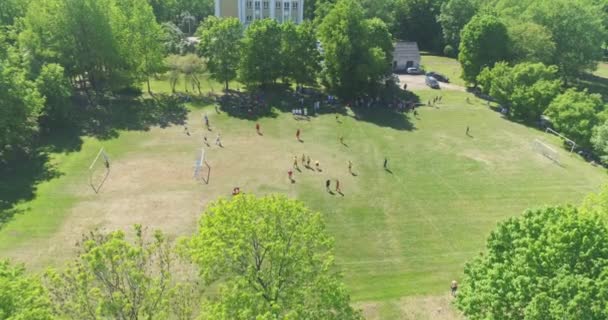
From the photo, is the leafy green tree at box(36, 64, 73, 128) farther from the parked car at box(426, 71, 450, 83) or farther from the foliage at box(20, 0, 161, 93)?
the parked car at box(426, 71, 450, 83)

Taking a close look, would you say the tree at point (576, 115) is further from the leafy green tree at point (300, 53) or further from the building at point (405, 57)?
the building at point (405, 57)

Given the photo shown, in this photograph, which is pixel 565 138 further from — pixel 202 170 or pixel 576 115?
pixel 202 170

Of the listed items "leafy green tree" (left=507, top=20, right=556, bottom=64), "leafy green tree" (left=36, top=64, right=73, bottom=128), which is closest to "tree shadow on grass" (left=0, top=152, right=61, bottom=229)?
"leafy green tree" (left=36, top=64, right=73, bottom=128)

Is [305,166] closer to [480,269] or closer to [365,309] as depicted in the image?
[365,309]

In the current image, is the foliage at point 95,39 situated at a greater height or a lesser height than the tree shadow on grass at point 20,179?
greater

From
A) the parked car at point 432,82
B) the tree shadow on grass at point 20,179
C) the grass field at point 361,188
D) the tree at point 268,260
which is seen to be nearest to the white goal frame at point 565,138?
the grass field at point 361,188

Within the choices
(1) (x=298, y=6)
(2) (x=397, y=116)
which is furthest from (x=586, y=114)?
(1) (x=298, y=6)
